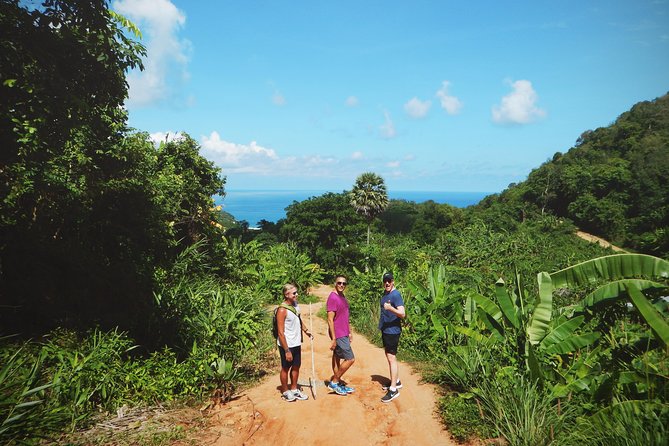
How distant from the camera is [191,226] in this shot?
707 inches

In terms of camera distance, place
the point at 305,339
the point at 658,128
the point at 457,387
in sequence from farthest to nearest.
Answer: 1. the point at 658,128
2. the point at 305,339
3. the point at 457,387

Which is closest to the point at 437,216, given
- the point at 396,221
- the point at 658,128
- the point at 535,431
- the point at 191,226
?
the point at 396,221

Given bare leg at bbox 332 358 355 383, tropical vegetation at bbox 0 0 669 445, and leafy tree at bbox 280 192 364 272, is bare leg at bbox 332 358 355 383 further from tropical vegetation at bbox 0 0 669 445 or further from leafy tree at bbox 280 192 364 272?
leafy tree at bbox 280 192 364 272

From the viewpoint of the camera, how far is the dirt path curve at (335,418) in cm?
447

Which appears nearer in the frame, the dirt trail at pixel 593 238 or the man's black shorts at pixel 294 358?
the man's black shorts at pixel 294 358

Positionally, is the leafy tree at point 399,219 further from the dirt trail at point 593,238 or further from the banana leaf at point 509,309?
the banana leaf at point 509,309

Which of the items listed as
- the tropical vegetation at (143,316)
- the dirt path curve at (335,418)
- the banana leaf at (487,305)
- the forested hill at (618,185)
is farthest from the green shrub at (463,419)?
the forested hill at (618,185)

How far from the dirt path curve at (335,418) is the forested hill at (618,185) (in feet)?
166

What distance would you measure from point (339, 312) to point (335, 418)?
1428 mm

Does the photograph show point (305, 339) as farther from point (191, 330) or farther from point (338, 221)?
point (338, 221)

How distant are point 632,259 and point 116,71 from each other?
8.48m

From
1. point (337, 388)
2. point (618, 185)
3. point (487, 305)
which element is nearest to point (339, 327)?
point (337, 388)

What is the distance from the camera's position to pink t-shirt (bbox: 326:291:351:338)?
5242 millimetres

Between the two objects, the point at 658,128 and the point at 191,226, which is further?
the point at 658,128
